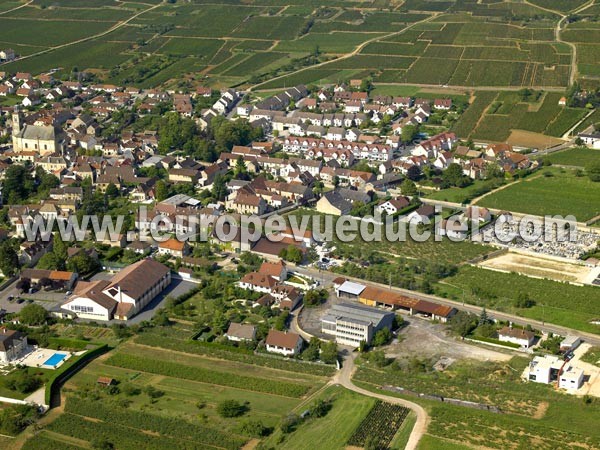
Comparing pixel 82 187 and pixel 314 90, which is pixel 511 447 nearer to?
pixel 82 187

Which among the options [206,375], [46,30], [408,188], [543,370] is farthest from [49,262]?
[46,30]

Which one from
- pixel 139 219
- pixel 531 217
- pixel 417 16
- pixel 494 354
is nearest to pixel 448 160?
pixel 531 217

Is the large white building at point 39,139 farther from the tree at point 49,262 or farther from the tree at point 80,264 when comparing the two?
Result: the tree at point 80,264

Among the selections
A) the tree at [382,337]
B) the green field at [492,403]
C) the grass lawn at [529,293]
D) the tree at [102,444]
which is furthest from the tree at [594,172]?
the tree at [102,444]

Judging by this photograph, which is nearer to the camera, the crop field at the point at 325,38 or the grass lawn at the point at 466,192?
the grass lawn at the point at 466,192

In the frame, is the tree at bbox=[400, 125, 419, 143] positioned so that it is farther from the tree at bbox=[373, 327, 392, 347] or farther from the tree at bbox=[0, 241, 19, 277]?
the tree at bbox=[0, 241, 19, 277]

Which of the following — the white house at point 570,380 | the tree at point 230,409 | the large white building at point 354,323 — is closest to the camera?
the tree at point 230,409
